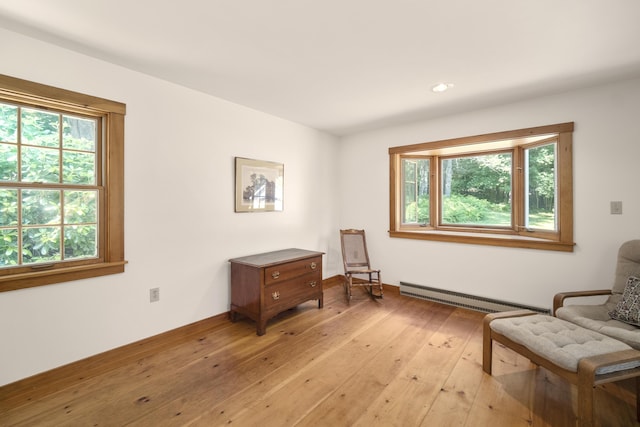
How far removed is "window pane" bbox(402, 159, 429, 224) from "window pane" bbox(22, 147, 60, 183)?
385cm

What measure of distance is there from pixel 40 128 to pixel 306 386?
2695 millimetres

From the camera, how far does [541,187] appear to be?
3240 millimetres

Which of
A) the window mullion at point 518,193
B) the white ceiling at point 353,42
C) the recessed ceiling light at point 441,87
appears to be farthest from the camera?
the window mullion at point 518,193

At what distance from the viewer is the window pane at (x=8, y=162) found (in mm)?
1932

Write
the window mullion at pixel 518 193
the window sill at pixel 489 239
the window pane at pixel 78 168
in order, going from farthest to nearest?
the window mullion at pixel 518 193, the window sill at pixel 489 239, the window pane at pixel 78 168

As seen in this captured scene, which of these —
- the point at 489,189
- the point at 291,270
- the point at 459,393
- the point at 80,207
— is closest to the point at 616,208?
the point at 489,189

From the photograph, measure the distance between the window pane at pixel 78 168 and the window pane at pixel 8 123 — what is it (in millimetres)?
283

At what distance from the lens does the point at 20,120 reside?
201 centimetres

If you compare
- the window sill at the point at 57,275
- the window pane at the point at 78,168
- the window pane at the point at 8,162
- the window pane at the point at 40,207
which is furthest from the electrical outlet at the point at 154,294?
the window pane at the point at 8,162

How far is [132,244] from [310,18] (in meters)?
2.25

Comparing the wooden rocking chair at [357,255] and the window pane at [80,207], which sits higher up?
the window pane at [80,207]

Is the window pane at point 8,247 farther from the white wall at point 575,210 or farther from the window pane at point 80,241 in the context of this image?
the white wall at point 575,210

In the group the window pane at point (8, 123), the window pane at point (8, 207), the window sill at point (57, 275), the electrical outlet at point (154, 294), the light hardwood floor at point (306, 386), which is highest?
the window pane at point (8, 123)

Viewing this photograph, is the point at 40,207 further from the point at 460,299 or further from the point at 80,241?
the point at 460,299
